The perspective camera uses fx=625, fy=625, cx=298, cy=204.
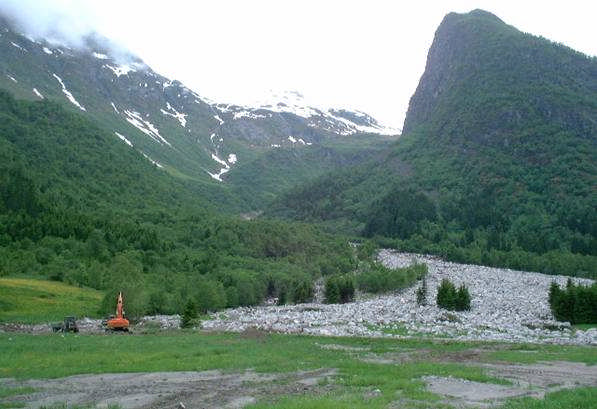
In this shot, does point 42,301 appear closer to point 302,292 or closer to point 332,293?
point 302,292

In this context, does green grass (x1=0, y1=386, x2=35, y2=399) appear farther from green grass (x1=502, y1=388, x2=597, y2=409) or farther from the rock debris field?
the rock debris field

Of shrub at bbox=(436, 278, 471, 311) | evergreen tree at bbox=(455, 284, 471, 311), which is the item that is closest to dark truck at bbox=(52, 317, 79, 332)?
shrub at bbox=(436, 278, 471, 311)

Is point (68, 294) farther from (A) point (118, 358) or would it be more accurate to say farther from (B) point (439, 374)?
(B) point (439, 374)

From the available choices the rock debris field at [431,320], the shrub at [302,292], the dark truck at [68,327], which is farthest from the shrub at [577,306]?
the dark truck at [68,327]

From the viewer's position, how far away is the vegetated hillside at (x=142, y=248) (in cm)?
9700

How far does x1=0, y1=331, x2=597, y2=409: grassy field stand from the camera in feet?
76.0

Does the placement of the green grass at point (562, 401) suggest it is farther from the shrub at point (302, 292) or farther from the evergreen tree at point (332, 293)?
the shrub at point (302, 292)

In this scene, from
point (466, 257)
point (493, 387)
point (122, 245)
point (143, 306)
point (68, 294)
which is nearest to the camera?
point (493, 387)

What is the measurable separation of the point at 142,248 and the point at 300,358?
95.4 m

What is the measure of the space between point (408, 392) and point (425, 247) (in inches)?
6742

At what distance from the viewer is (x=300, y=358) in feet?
123

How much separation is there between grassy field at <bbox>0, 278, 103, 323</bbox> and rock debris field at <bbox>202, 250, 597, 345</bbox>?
16.7 meters

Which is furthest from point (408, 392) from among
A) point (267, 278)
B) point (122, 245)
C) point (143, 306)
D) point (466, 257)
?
point (466, 257)

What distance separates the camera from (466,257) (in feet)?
558
